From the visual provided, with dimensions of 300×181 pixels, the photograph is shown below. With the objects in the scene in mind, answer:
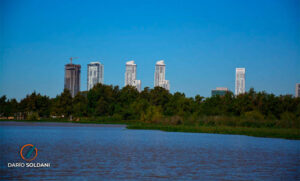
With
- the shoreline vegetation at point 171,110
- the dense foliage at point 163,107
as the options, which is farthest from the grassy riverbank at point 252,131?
the dense foliage at point 163,107

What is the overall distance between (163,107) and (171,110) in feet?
34.9

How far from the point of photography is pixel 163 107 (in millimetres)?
104000

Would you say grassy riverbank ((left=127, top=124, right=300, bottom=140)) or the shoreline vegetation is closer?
grassy riverbank ((left=127, top=124, right=300, bottom=140))

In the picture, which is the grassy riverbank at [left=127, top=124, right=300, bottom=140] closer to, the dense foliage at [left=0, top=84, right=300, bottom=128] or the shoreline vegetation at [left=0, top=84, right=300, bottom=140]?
the shoreline vegetation at [left=0, top=84, right=300, bottom=140]

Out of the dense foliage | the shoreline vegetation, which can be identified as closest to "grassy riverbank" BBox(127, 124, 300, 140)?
the shoreline vegetation

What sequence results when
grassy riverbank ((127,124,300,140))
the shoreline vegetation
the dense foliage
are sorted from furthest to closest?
1. the dense foliage
2. the shoreline vegetation
3. grassy riverbank ((127,124,300,140))

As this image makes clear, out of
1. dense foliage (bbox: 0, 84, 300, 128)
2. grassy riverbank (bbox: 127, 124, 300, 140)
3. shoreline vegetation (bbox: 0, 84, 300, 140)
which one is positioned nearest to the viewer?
grassy riverbank (bbox: 127, 124, 300, 140)

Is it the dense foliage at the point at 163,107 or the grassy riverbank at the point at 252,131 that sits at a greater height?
the dense foliage at the point at 163,107

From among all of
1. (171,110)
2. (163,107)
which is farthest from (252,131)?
(163,107)

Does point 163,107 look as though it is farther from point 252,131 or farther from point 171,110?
point 252,131

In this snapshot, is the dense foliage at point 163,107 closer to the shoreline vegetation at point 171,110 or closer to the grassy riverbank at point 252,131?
the shoreline vegetation at point 171,110

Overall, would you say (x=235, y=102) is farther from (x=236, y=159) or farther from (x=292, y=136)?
(x=236, y=159)

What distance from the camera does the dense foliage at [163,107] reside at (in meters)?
63.5

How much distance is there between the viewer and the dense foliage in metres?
63.5
